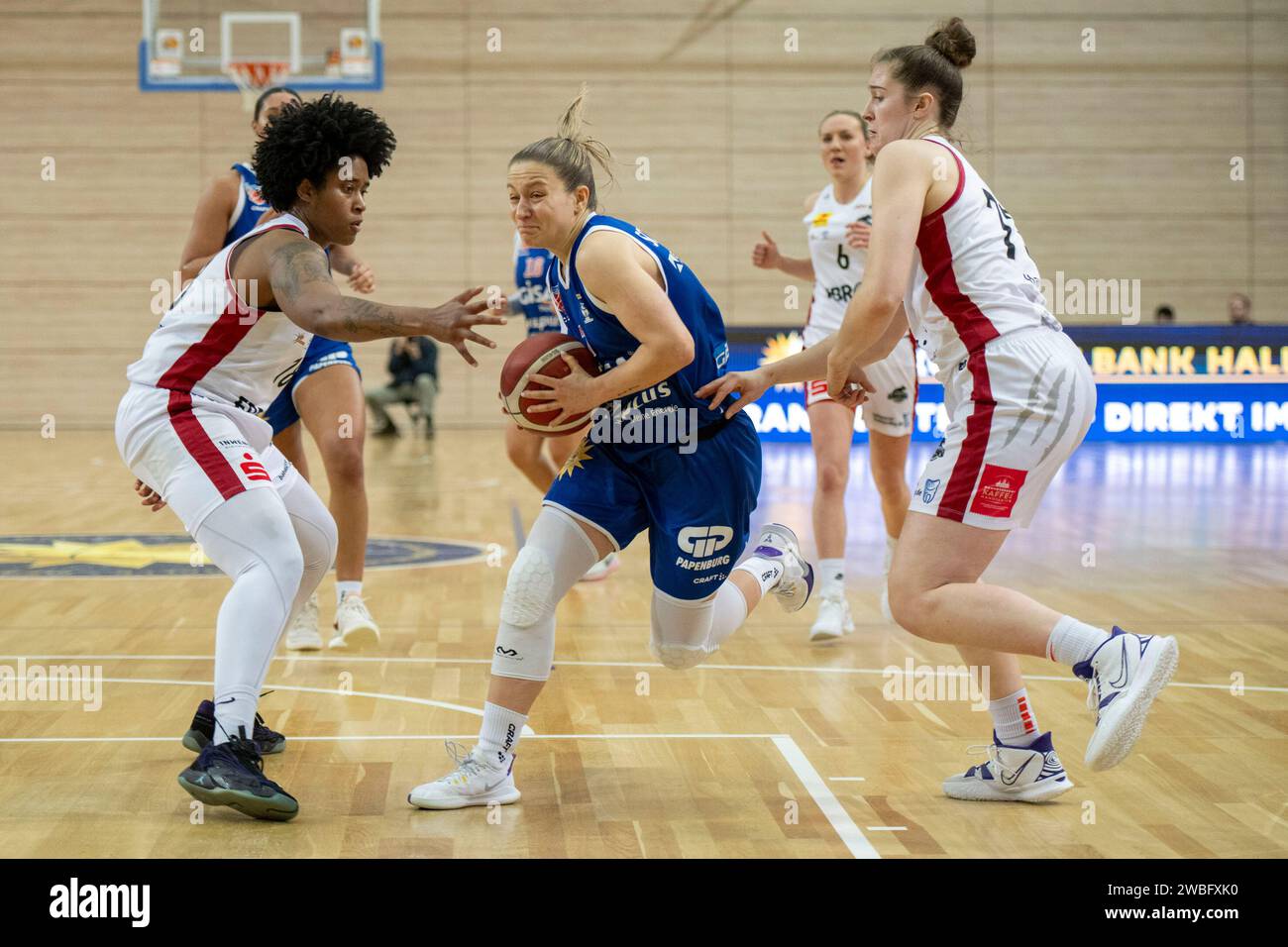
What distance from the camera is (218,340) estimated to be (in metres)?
3.48

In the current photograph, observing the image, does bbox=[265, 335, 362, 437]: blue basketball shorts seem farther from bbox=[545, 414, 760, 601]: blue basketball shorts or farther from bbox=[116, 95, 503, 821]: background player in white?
bbox=[545, 414, 760, 601]: blue basketball shorts

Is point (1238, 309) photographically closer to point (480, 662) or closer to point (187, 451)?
point (480, 662)

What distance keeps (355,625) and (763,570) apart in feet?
5.23

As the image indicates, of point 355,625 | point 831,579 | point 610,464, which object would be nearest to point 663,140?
point 831,579

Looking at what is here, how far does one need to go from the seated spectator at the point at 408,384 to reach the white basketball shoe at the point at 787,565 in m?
12.2

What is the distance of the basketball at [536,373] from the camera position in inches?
127

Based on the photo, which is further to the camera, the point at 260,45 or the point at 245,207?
the point at 260,45

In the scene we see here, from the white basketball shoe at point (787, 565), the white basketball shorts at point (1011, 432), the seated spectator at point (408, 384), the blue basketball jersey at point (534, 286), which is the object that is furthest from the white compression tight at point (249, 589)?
the seated spectator at point (408, 384)

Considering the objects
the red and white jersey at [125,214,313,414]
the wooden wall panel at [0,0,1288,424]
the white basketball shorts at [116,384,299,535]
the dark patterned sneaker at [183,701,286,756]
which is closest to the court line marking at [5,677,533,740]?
the dark patterned sneaker at [183,701,286,756]

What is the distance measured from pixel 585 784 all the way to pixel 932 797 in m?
0.85

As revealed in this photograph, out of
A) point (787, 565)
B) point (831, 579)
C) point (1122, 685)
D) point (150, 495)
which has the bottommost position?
point (831, 579)

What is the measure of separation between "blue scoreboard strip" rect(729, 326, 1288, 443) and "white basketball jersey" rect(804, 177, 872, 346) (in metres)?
7.68

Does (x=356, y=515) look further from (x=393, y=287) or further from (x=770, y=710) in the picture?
(x=393, y=287)
